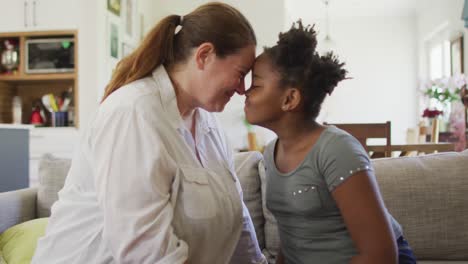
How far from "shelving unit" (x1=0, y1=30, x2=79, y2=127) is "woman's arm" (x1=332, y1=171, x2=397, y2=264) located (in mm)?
3957

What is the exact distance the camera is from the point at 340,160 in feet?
3.49

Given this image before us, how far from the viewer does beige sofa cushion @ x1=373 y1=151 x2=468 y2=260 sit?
1727 millimetres

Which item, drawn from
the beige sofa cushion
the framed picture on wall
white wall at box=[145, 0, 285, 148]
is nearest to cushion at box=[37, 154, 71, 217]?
the beige sofa cushion

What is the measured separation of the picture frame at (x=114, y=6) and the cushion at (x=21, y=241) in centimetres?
331

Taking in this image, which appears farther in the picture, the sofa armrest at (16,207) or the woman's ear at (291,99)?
the sofa armrest at (16,207)

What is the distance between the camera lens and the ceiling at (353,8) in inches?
312

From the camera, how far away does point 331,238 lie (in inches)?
45.6

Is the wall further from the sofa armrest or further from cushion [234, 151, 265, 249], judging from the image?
the sofa armrest

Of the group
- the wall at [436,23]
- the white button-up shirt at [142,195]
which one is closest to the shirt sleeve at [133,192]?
the white button-up shirt at [142,195]

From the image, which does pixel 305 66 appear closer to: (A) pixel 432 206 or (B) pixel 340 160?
(B) pixel 340 160

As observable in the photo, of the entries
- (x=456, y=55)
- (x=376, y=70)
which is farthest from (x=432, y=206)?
(x=376, y=70)

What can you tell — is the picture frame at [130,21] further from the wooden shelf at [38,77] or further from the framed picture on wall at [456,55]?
the framed picture on wall at [456,55]

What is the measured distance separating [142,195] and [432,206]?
3.76 ft

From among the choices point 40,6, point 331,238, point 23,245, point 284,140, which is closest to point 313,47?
point 284,140
